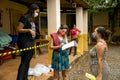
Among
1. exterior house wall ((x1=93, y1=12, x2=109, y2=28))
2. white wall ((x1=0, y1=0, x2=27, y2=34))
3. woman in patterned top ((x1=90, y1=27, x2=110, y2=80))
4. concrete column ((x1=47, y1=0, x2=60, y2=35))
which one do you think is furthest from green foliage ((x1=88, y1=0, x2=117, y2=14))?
woman in patterned top ((x1=90, y1=27, x2=110, y2=80))

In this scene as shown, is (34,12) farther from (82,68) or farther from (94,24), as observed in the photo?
(94,24)

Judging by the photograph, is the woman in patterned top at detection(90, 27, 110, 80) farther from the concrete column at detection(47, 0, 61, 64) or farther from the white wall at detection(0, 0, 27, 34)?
the white wall at detection(0, 0, 27, 34)

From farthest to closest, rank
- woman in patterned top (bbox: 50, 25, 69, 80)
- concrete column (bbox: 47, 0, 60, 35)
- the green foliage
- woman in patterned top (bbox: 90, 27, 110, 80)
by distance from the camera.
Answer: the green foliage < concrete column (bbox: 47, 0, 60, 35) < woman in patterned top (bbox: 50, 25, 69, 80) < woman in patterned top (bbox: 90, 27, 110, 80)

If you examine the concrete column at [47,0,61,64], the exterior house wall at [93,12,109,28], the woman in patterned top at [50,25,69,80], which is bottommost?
the exterior house wall at [93,12,109,28]

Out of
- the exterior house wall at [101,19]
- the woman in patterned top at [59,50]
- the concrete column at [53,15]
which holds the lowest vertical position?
the exterior house wall at [101,19]

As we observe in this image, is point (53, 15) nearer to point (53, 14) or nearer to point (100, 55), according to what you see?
point (53, 14)

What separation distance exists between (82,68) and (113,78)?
2.46 m

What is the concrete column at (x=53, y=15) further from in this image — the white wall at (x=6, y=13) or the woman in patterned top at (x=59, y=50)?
the white wall at (x=6, y=13)

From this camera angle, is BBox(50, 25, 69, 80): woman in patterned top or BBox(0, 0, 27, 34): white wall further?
BBox(0, 0, 27, 34): white wall

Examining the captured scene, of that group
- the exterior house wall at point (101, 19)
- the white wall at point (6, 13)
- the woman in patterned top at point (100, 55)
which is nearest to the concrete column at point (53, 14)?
the white wall at point (6, 13)

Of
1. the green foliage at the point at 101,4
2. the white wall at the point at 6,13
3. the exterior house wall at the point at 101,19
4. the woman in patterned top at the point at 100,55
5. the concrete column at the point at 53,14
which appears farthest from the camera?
the exterior house wall at the point at 101,19

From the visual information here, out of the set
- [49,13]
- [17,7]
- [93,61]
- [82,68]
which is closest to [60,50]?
[93,61]

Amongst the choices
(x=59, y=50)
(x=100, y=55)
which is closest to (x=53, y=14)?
(x=59, y=50)

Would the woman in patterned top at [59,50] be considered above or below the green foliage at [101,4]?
below
